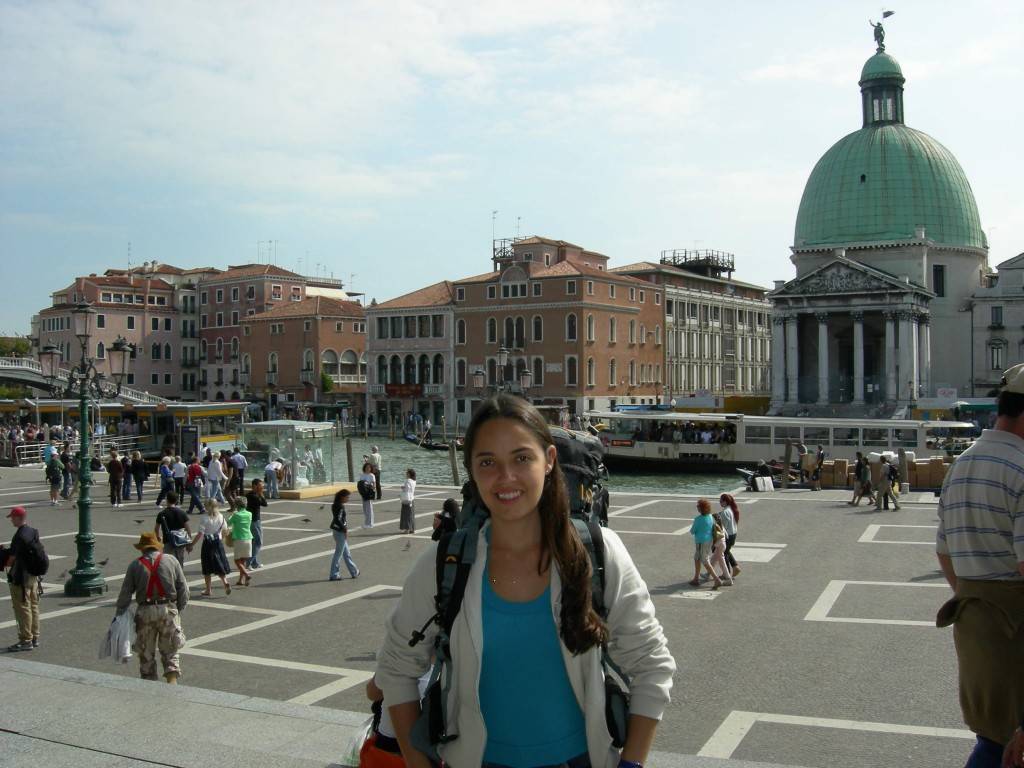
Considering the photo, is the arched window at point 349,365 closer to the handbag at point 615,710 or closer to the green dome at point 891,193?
the green dome at point 891,193

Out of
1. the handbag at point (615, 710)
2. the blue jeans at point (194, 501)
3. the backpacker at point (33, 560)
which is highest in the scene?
the handbag at point (615, 710)

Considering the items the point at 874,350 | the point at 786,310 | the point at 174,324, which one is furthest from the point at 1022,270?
the point at 174,324

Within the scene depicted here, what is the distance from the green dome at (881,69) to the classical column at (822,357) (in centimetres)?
1836

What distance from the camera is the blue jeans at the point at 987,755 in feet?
11.2

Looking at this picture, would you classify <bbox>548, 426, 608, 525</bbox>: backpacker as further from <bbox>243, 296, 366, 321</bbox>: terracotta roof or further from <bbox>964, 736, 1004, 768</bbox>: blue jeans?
<bbox>243, 296, 366, 321</bbox>: terracotta roof

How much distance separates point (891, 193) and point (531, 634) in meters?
65.5

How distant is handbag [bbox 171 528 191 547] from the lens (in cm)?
1238

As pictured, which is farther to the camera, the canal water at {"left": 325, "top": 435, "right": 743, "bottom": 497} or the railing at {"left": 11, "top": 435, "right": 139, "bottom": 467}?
the railing at {"left": 11, "top": 435, "right": 139, "bottom": 467}

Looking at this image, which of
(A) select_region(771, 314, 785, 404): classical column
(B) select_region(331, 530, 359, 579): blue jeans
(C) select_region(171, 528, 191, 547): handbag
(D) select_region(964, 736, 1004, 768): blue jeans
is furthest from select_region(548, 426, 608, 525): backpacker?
(A) select_region(771, 314, 785, 404): classical column

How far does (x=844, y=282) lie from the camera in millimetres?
60062

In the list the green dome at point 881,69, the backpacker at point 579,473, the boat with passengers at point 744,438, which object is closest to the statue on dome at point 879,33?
the green dome at point 881,69

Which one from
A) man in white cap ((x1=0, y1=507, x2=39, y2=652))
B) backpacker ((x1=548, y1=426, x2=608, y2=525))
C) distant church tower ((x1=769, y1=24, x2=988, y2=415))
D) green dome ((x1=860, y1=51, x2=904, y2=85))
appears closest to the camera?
backpacker ((x1=548, y1=426, x2=608, y2=525))

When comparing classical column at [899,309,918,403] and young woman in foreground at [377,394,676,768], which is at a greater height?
classical column at [899,309,918,403]

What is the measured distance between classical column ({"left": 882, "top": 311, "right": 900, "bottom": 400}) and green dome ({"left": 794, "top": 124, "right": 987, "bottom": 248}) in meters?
5.97
